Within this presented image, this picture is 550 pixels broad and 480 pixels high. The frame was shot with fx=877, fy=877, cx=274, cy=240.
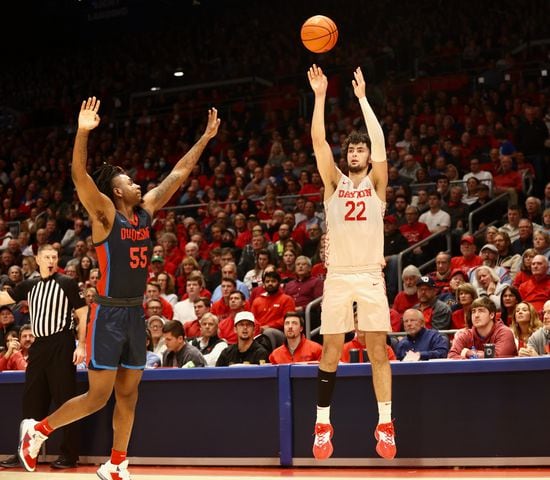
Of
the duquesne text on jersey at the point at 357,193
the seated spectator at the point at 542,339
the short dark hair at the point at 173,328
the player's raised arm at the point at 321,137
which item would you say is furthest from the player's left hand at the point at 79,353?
the seated spectator at the point at 542,339

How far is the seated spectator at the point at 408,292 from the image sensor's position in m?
9.77

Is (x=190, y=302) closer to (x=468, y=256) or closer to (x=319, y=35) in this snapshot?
(x=468, y=256)

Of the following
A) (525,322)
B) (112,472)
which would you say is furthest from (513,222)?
(112,472)

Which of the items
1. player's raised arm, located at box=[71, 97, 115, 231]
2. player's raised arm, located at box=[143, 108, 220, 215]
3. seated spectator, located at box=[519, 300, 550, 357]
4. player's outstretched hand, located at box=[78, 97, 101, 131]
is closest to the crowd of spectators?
seated spectator, located at box=[519, 300, 550, 357]

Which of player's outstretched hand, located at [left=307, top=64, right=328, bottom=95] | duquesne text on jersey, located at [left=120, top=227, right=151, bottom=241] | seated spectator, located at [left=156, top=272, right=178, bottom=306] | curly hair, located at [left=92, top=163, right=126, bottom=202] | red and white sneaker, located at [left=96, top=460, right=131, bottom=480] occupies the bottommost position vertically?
red and white sneaker, located at [left=96, top=460, right=131, bottom=480]

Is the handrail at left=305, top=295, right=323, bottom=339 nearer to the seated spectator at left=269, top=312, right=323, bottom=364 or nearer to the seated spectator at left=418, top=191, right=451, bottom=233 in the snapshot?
the seated spectator at left=269, top=312, right=323, bottom=364

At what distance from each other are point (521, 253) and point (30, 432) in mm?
6362

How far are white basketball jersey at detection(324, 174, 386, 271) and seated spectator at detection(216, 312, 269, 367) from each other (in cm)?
243

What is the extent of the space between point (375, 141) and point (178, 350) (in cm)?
337

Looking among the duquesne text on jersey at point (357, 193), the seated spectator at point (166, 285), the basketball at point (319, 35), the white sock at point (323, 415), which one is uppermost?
the basketball at point (319, 35)

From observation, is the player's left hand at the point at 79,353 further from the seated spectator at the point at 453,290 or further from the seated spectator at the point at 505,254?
the seated spectator at the point at 505,254

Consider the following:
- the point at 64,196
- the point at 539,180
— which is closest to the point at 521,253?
the point at 539,180

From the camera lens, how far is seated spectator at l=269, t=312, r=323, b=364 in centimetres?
823

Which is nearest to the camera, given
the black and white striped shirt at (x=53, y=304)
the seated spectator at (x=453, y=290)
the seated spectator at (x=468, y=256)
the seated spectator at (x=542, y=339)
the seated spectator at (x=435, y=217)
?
the seated spectator at (x=542, y=339)
